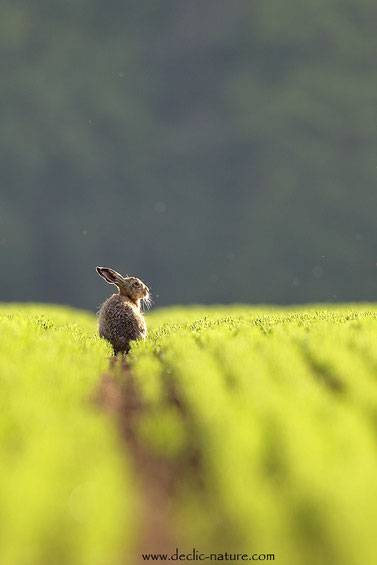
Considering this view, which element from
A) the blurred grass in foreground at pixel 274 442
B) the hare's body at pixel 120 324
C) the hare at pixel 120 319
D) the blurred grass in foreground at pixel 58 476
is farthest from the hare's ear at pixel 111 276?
the blurred grass in foreground at pixel 58 476

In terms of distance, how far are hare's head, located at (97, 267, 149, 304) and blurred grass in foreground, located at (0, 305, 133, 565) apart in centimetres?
258

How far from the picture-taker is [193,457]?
2.56 m

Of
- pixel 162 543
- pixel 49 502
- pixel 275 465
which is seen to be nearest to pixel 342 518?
pixel 275 465

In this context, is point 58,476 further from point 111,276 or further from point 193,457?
point 111,276

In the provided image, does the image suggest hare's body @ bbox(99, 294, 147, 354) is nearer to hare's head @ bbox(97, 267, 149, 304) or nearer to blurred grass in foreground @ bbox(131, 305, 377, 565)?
hare's head @ bbox(97, 267, 149, 304)

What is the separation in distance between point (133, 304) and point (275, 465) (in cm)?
403

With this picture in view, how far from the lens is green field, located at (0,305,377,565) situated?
1.74m

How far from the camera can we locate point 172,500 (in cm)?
227

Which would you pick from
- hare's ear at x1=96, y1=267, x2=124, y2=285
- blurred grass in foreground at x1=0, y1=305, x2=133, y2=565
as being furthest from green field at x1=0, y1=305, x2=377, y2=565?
hare's ear at x1=96, y1=267, x2=124, y2=285

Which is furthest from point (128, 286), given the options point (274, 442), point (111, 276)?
point (274, 442)

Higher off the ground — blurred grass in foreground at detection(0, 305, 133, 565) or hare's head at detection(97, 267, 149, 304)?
blurred grass in foreground at detection(0, 305, 133, 565)

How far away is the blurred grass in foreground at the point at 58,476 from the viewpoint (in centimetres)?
169

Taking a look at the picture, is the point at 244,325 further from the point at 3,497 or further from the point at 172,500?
the point at 3,497

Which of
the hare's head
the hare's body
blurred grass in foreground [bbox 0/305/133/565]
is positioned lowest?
the hare's body
